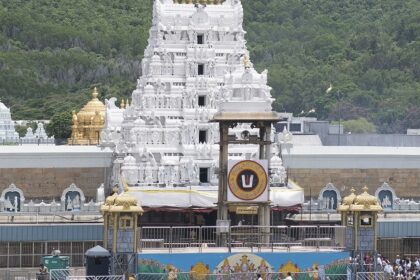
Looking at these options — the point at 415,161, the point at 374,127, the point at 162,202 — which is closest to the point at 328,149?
the point at 415,161

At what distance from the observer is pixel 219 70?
76.5 metres

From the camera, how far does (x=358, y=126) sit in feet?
455

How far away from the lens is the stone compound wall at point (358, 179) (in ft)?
267

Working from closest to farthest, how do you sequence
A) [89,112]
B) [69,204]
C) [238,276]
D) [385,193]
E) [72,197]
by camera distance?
1. [238,276]
2. [69,204]
3. [72,197]
4. [385,193]
5. [89,112]

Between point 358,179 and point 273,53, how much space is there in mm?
66371

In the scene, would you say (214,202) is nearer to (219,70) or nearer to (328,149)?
(219,70)

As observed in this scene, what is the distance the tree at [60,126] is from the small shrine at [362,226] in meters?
68.6

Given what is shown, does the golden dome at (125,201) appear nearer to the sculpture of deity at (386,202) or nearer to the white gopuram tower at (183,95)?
the white gopuram tower at (183,95)

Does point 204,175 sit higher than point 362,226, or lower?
higher

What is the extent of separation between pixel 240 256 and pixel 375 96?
9011cm

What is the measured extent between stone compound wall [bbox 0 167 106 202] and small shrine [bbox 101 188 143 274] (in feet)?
72.2

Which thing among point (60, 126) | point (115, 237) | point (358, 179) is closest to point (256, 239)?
point (115, 237)

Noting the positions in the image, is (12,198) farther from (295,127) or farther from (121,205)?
(295,127)

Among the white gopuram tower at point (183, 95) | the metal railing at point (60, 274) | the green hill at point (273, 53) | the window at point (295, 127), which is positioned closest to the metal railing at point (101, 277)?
the metal railing at point (60, 274)
